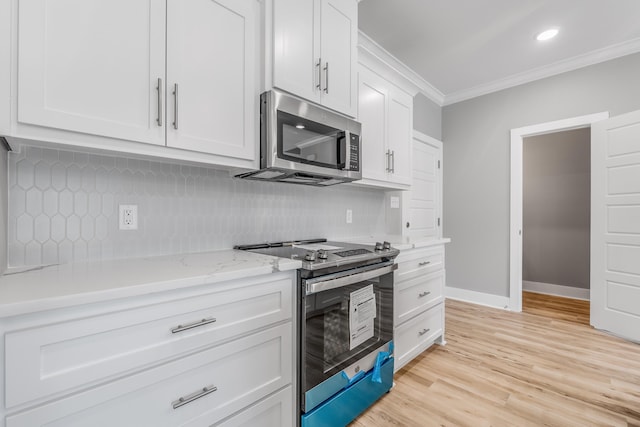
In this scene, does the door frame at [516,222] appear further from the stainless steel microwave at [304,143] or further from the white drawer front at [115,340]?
the white drawer front at [115,340]

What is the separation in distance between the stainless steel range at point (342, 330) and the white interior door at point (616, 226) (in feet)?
8.22

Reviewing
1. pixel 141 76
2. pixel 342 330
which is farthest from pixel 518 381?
pixel 141 76

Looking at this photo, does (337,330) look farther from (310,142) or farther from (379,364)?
(310,142)

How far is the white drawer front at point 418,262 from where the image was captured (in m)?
2.11

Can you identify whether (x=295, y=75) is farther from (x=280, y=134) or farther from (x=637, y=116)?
(x=637, y=116)

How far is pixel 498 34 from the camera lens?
8.95 ft

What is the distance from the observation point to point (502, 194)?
12.2 feet

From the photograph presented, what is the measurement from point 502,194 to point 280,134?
3.27 metres

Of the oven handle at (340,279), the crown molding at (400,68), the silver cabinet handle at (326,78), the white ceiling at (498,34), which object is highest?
the white ceiling at (498,34)

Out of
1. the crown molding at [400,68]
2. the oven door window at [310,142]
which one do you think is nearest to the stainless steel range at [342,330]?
the oven door window at [310,142]

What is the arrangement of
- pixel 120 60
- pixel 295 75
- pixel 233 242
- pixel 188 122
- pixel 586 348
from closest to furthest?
pixel 120 60
pixel 188 122
pixel 295 75
pixel 233 242
pixel 586 348

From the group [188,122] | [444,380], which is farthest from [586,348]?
[188,122]

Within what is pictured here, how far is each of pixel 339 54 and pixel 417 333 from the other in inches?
81.2

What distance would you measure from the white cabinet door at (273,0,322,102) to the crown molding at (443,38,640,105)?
2953mm
